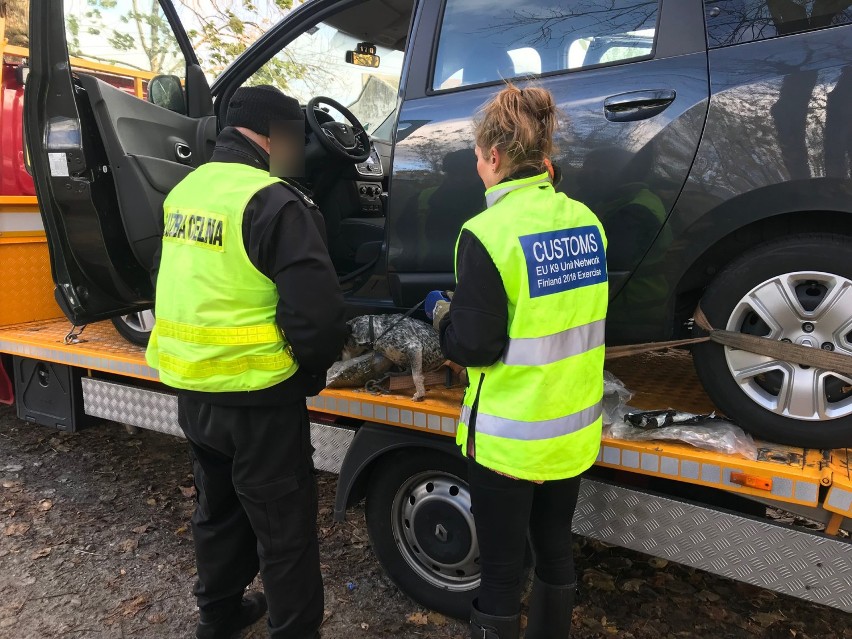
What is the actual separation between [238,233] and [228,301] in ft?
0.69

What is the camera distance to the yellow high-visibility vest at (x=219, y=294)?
1.92 m

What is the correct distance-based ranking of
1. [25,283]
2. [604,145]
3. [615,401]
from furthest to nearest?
[25,283] < [615,401] < [604,145]

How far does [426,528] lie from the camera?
2.65 meters

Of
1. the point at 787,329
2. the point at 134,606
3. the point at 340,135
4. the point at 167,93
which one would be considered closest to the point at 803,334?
the point at 787,329

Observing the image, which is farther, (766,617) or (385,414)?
(766,617)

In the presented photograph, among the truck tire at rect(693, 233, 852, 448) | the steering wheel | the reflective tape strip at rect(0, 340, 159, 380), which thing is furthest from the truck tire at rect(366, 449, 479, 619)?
the steering wheel

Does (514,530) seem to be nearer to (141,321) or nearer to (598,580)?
(598,580)

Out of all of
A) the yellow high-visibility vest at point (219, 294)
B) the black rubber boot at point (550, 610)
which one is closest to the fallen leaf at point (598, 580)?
the black rubber boot at point (550, 610)

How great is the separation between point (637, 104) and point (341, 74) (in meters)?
2.69

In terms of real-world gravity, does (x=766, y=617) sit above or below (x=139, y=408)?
below

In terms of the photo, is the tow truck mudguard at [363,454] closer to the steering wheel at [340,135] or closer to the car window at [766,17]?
the steering wheel at [340,135]

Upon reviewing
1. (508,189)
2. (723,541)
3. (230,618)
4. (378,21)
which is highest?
(378,21)

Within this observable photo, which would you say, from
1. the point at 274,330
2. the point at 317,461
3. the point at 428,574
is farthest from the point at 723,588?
the point at 274,330

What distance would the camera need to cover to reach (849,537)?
2.02 m
